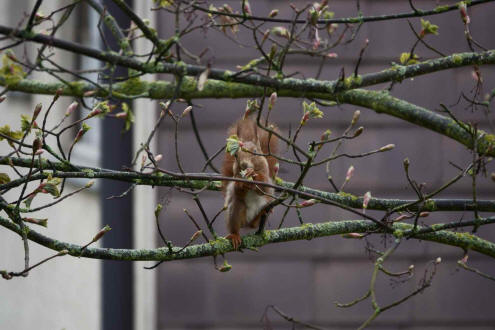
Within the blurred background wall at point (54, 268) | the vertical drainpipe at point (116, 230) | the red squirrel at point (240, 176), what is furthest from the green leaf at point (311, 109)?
the blurred background wall at point (54, 268)

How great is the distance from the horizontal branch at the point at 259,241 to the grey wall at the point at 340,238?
5.06 ft

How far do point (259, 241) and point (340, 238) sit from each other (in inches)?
64.7

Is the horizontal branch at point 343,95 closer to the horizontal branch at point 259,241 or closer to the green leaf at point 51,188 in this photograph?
the horizontal branch at point 259,241

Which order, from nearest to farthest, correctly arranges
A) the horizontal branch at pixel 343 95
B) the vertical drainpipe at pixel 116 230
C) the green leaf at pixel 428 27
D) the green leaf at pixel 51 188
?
the green leaf at pixel 51 188 → the horizontal branch at pixel 343 95 → the green leaf at pixel 428 27 → the vertical drainpipe at pixel 116 230

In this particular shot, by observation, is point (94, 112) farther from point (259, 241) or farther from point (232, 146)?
point (259, 241)

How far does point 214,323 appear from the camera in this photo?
11.8ft

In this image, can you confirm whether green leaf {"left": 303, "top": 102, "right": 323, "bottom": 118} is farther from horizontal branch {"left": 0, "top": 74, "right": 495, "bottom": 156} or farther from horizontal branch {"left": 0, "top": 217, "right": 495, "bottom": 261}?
horizontal branch {"left": 0, "top": 217, "right": 495, "bottom": 261}

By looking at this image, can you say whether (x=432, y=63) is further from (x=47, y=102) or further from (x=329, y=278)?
(x=47, y=102)

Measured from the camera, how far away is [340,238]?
141 inches

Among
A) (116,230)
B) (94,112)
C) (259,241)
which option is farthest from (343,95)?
(116,230)

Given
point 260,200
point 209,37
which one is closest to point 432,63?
point 260,200

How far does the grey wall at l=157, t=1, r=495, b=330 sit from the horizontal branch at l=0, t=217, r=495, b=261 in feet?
5.06

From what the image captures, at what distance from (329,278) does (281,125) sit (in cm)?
72

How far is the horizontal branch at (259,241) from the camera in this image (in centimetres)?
173
